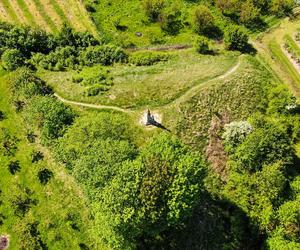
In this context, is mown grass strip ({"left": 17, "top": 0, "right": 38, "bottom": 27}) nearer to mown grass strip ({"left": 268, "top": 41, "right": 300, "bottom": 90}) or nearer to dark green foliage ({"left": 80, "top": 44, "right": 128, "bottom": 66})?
dark green foliage ({"left": 80, "top": 44, "right": 128, "bottom": 66})

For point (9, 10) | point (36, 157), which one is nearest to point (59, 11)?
point (9, 10)

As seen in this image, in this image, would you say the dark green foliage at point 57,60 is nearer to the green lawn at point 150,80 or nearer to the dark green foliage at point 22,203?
the green lawn at point 150,80

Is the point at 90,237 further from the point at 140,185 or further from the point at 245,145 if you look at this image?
the point at 245,145

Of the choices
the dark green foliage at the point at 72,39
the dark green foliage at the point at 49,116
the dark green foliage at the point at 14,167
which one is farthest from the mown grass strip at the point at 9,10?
the dark green foliage at the point at 14,167

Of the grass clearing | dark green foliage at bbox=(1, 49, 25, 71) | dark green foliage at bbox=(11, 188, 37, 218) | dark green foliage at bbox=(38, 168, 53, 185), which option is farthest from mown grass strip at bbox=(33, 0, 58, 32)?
dark green foliage at bbox=(11, 188, 37, 218)

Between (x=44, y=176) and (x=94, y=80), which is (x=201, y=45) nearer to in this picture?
(x=94, y=80)
